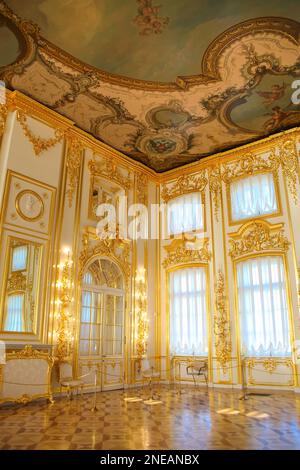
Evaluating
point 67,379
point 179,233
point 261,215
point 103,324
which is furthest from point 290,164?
point 67,379

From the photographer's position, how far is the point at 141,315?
1023cm

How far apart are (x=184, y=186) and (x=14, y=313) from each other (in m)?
6.38

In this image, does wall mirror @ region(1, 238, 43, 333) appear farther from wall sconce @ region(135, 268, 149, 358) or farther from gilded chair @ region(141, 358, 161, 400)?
wall sconce @ region(135, 268, 149, 358)

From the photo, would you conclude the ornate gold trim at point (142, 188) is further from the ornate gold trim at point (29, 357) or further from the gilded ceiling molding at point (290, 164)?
the ornate gold trim at point (29, 357)

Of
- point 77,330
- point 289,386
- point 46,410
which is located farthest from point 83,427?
point 289,386

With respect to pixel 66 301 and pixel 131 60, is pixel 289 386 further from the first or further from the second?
pixel 131 60

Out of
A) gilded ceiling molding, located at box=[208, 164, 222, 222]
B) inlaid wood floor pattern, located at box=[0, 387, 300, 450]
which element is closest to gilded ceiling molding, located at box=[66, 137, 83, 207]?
gilded ceiling molding, located at box=[208, 164, 222, 222]

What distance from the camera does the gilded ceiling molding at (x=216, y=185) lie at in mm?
10586

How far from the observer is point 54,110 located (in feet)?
29.3

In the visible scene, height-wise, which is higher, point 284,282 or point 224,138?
point 224,138

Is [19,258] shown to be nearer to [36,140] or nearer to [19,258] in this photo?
[19,258]

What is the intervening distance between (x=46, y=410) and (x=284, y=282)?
19.4ft

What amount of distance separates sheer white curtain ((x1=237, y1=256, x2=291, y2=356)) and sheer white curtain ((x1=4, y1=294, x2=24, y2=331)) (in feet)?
17.3

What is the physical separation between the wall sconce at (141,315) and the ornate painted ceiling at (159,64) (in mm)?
3994
